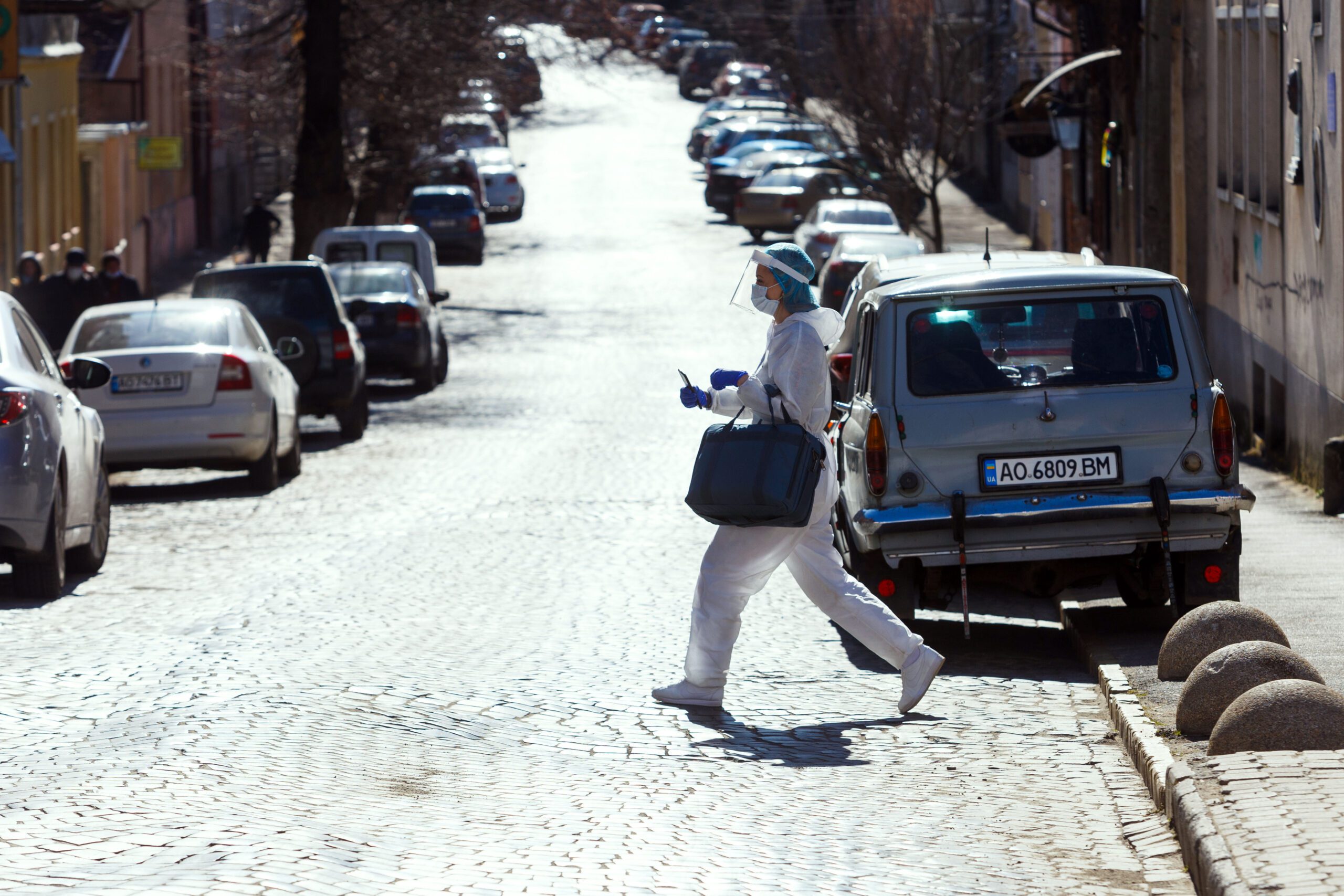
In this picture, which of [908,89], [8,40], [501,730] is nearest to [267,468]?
[8,40]

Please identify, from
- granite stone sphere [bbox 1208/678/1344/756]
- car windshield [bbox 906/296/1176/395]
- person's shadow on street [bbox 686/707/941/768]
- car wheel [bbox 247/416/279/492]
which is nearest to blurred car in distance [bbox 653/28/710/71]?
car wheel [bbox 247/416/279/492]

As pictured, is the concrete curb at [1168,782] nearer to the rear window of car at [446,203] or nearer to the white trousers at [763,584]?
the white trousers at [763,584]

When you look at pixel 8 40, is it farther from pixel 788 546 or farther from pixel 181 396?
pixel 788 546

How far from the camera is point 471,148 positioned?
218 ft

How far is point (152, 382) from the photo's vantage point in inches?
689

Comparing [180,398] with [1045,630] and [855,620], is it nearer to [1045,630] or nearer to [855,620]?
[1045,630]

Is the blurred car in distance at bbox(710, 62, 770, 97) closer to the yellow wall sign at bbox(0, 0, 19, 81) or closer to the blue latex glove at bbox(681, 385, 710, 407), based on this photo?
the yellow wall sign at bbox(0, 0, 19, 81)

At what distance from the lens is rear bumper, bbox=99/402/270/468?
1739 cm

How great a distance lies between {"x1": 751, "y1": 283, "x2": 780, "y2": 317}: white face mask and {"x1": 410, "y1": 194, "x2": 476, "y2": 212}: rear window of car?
40.1 m

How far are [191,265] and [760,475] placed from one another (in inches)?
1626

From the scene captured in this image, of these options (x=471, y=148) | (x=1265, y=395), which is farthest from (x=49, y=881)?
(x=471, y=148)

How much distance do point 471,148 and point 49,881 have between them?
203 feet

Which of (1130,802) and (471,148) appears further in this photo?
(471,148)

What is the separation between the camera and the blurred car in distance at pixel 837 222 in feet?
123
